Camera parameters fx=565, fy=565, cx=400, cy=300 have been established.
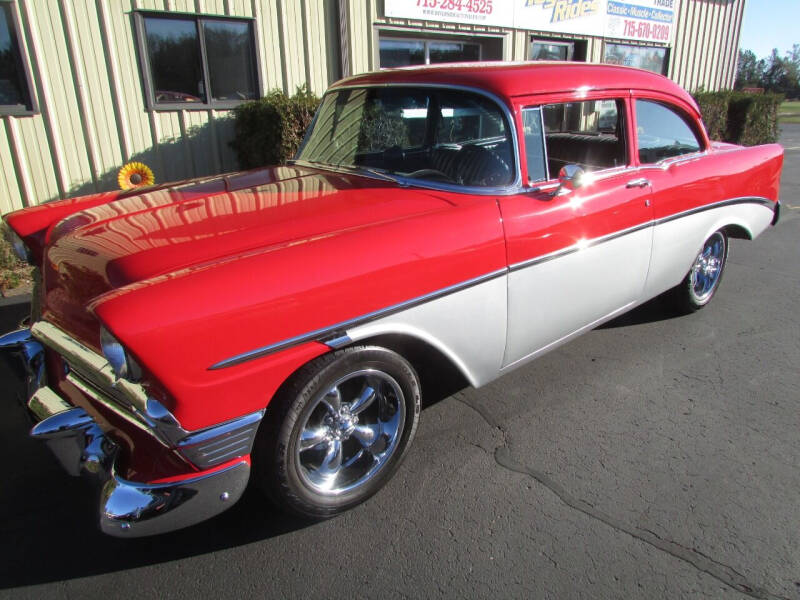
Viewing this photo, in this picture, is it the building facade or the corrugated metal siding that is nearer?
the building facade

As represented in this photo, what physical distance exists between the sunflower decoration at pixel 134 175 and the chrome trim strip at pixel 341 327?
4809 mm

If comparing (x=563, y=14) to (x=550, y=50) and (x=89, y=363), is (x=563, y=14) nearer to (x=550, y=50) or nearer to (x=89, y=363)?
(x=550, y=50)

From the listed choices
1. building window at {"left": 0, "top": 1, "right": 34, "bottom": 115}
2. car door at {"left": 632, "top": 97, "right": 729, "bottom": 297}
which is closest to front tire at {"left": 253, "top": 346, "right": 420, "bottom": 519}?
car door at {"left": 632, "top": 97, "right": 729, "bottom": 297}

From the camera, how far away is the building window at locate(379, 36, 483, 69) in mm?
8539

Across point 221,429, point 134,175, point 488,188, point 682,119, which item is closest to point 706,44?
point 682,119

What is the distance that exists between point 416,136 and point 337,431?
1802mm

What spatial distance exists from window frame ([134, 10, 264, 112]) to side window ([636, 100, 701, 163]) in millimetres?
5085

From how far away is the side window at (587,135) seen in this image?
3307mm

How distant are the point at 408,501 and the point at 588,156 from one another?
2.51 metres

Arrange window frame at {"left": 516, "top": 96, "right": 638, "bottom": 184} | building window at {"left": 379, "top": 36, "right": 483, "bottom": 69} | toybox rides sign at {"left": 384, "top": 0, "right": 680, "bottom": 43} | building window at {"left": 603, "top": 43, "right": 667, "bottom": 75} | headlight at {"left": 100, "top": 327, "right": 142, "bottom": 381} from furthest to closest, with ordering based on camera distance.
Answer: building window at {"left": 603, "top": 43, "right": 667, "bottom": 75} → building window at {"left": 379, "top": 36, "right": 483, "bottom": 69} → toybox rides sign at {"left": 384, "top": 0, "right": 680, "bottom": 43} → window frame at {"left": 516, "top": 96, "right": 638, "bottom": 184} → headlight at {"left": 100, "top": 327, "right": 142, "bottom": 381}

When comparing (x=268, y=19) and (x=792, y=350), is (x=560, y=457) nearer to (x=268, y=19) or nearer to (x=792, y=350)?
(x=792, y=350)

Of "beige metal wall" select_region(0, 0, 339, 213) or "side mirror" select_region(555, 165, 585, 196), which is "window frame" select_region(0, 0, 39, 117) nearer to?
"beige metal wall" select_region(0, 0, 339, 213)

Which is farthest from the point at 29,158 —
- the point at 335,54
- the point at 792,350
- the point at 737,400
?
the point at 792,350

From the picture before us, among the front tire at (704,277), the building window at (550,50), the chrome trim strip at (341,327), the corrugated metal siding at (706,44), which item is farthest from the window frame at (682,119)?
the corrugated metal siding at (706,44)
